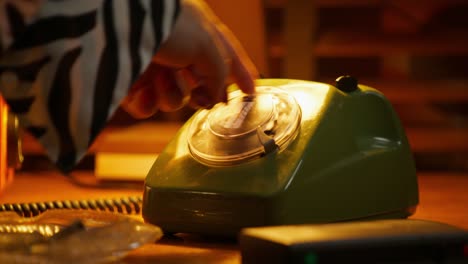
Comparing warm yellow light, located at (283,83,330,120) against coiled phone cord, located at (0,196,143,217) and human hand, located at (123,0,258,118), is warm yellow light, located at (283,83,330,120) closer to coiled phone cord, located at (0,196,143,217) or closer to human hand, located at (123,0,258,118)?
human hand, located at (123,0,258,118)

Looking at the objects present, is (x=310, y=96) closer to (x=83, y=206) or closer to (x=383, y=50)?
(x=83, y=206)

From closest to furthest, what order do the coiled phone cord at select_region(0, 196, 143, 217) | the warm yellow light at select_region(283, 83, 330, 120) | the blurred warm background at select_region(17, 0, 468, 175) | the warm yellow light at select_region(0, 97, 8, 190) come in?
the warm yellow light at select_region(283, 83, 330, 120) → the coiled phone cord at select_region(0, 196, 143, 217) → the warm yellow light at select_region(0, 97, 8, 190) → the blurred warm background at select_region(17, 0, 468, 175)

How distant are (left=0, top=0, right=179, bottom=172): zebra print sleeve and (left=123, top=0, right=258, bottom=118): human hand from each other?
0.18ft

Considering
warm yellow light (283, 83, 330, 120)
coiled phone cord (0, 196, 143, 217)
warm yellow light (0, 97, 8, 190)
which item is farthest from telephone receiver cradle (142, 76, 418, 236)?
warm yellow light (0, 97, 8, 190)

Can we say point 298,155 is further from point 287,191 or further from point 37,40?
point 37,40

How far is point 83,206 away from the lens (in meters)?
0.98

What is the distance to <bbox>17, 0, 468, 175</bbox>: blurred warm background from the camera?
130cm

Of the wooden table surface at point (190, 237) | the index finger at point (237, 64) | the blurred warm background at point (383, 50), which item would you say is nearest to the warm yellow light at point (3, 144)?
the wooden table surface at point (190, 237)

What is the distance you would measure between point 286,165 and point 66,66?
27 cm

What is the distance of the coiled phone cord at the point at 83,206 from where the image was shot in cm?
95

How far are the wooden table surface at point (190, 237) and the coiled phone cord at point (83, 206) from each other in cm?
15

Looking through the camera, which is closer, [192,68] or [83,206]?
[192,68]

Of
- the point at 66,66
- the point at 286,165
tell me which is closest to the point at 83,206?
the point at 286,165

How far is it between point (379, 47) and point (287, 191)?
2.37ft
